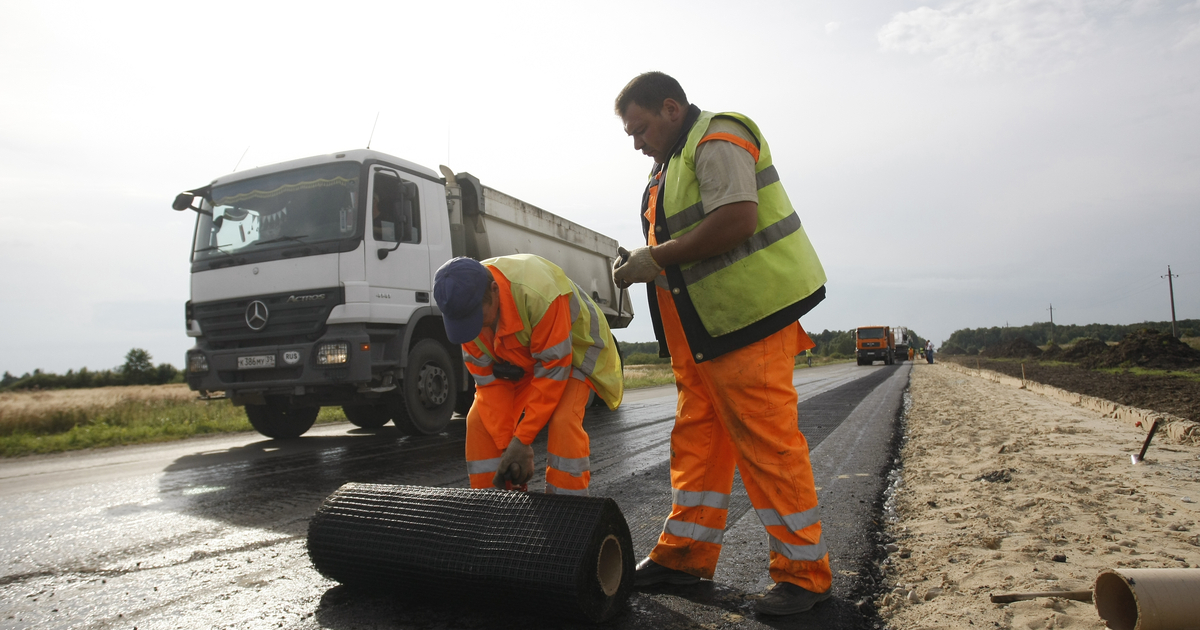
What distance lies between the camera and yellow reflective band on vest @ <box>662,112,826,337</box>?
7.61 ft

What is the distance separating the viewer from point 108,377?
3247 centimetres

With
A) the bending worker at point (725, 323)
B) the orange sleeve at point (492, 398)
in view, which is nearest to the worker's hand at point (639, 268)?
the bending worker at point (725, 323)

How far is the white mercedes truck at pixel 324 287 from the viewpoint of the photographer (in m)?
6.28

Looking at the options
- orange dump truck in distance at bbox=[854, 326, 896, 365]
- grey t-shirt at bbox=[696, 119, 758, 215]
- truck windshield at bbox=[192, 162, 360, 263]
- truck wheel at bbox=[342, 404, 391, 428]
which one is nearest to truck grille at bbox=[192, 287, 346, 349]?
truck windshield at bbox=[192, 162, 360, 263]

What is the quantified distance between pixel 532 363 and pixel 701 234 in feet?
3.07

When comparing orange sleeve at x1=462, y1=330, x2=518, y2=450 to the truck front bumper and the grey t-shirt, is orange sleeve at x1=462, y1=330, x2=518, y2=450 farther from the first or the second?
the truck front bumper

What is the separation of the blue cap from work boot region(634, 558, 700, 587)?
1043 millimetres

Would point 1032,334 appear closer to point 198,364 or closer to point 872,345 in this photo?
point 872,345

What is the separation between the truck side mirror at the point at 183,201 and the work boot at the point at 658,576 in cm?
656

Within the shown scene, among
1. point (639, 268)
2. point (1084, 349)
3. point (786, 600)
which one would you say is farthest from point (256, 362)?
point (1084, 349)

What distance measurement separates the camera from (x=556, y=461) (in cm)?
271

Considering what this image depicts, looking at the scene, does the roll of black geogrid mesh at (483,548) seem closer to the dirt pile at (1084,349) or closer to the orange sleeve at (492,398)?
the orange sleeve at (492,398)

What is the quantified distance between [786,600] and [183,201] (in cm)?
711

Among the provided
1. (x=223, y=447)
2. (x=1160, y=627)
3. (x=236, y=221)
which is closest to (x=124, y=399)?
(x=223, y=447)
